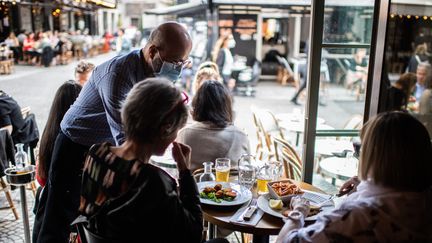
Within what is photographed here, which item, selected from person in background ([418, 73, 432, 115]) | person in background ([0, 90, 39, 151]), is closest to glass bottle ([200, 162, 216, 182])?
person in background ([418, 73, 432, 115])

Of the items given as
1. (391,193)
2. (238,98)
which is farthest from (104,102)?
(238,98)

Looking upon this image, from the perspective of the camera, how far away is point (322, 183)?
130 inches

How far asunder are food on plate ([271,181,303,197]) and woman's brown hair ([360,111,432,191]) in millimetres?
655

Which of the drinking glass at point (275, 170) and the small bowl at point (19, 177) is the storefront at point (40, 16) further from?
the drinking glass at point (275, 170)

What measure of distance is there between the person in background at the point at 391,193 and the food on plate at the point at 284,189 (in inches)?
23.7

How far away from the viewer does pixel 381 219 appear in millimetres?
1269

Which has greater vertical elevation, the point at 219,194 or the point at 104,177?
the point at 104,177

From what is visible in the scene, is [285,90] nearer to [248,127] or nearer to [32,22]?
[248,127]

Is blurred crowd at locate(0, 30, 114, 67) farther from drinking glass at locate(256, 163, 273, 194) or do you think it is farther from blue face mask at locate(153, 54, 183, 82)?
drinking glass at locate(256, 163, 273, 194)

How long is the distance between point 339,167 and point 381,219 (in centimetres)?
192

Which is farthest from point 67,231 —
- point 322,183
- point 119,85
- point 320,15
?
point 320,15

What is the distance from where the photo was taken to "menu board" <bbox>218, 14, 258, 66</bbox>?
12.4m

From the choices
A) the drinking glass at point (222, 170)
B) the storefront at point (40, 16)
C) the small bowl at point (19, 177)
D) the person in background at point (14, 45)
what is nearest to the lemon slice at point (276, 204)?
the drinking glass at point (222, 170)

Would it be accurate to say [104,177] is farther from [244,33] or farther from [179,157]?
[244,33]
